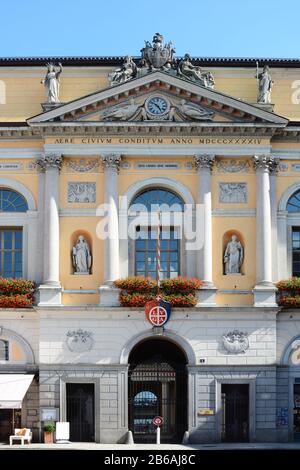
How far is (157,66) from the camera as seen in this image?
3925 cm

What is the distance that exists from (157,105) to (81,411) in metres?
13.8

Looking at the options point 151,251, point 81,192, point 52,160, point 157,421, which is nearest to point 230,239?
point 151,251

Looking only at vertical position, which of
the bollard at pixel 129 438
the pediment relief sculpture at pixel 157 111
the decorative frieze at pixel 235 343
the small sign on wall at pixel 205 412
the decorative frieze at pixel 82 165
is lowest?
the bollard at pixel 129 438

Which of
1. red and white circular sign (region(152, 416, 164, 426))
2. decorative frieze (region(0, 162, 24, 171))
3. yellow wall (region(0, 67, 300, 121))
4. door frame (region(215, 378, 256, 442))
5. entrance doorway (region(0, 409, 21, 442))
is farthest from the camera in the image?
yellow wall (region(0, 67, 300, 121))

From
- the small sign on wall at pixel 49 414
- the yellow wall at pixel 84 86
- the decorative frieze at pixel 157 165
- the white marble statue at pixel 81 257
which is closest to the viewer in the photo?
the small sign on wall at pixel 49 414

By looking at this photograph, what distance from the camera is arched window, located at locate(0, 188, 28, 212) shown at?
39.7m

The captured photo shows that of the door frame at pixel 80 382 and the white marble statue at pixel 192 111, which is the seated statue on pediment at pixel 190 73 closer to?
the white marble statue at pixel 192 111

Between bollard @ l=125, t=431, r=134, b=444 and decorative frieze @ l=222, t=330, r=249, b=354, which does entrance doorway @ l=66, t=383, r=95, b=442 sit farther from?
decorative frieze @ l=222, t=330, r=249, b=354

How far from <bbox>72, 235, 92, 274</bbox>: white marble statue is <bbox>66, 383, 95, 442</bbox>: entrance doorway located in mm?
5024

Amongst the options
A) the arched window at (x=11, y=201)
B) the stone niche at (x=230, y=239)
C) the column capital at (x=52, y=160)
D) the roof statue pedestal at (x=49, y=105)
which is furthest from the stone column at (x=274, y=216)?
the arched window at (x=11, y=201)

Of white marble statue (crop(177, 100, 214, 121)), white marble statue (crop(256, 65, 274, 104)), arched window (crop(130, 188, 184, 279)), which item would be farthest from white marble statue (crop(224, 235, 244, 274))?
white marble statue (crop(256, 65, 274, 104))

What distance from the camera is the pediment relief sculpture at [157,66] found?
129 feet

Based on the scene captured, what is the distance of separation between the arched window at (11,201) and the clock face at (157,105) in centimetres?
701
